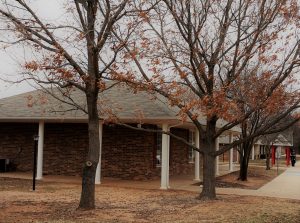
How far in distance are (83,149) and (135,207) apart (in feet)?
36.2

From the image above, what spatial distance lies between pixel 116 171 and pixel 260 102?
10.0 metres

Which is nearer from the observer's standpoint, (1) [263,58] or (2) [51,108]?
(1) [263,58]

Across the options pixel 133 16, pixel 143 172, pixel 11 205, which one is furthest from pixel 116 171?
pixel 133 16

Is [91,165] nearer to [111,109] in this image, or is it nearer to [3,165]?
[111,109]

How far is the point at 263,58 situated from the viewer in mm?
15086

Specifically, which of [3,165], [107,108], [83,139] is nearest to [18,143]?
[3,165]

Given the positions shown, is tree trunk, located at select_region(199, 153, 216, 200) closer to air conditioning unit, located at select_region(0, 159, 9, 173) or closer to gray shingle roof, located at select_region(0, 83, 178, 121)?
gray shingle roof, located at select_region(0, 83, 178, 121)

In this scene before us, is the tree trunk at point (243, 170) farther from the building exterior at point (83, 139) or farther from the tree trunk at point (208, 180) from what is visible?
the tree trunk at point (208, 180)

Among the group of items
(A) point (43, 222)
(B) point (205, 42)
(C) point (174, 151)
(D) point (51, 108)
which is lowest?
(A) point (43, 222)

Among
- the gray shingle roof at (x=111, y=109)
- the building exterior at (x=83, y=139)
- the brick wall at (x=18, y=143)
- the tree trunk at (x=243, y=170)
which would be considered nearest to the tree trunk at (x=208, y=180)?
the gray shingle roof at (x=111, y=109)

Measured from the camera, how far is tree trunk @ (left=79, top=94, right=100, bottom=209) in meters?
12.6

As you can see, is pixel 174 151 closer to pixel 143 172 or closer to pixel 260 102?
pixel 143 172

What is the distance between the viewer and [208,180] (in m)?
16.3

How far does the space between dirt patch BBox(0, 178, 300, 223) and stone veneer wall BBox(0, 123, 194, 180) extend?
4.61 metres
